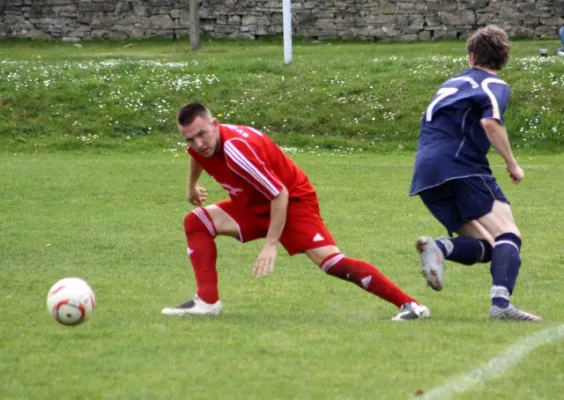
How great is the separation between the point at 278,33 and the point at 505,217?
27.0 meters

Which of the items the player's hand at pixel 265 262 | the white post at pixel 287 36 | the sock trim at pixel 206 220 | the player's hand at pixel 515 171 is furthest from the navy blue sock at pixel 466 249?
the white post at pixel 287 36

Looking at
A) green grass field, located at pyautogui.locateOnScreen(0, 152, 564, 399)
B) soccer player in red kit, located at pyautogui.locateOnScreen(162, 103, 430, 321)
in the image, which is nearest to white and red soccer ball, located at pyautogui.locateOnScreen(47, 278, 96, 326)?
green grass field, located at pyautogui.locateOnScreen(0, 152, 564, 399)

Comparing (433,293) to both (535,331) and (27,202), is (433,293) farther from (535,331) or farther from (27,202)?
(27,202)

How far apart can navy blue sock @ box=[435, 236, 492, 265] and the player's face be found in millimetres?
1506

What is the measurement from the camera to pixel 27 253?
1062 centimetres

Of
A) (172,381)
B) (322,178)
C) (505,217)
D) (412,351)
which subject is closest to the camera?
(172,381)

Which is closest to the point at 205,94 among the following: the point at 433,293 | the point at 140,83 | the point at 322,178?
the point at 140,83

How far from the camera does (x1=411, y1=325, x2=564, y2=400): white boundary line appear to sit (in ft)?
16.6

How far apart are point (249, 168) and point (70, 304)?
129 centimetres

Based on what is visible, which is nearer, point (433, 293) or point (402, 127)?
point (433, 293)

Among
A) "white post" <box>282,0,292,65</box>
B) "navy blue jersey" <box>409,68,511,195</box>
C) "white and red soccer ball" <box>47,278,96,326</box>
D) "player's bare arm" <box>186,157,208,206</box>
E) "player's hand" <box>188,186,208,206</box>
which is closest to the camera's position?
"white and red soccer ball" <box>47,278,96,326</box>

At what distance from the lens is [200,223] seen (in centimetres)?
740

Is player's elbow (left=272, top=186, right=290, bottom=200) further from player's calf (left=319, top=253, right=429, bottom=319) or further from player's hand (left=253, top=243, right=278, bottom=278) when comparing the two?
player's calf (left=319, top=253, right=429, bottom=319)

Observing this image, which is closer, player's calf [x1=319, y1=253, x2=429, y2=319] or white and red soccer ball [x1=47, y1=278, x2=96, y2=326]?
white and red soccer ball [x1=47, y1=278, x2=96, y2=326]
